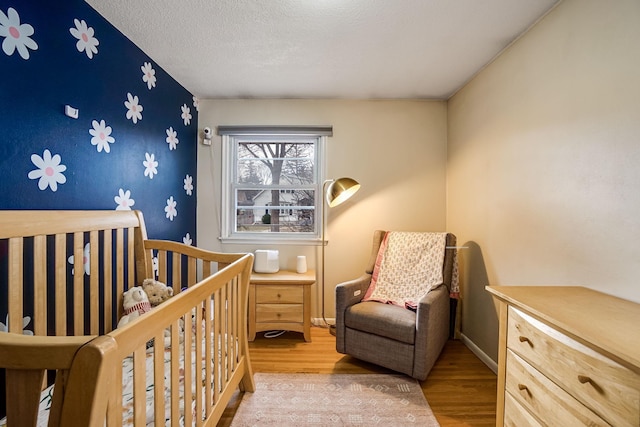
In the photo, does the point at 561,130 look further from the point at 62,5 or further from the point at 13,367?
the point at 62,5

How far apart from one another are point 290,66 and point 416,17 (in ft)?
3.00

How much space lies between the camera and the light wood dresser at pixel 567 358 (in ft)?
2.43

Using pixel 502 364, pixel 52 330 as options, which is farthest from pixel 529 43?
pixel 52 330

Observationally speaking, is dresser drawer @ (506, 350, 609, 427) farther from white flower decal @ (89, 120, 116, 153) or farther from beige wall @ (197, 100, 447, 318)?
white flower decal @ (89, 120, 116, 153)

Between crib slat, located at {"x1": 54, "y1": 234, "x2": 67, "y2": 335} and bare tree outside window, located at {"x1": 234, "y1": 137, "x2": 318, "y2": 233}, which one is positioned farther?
bare tree outside window, located at {"x1": 234, "y1": 137, "x2": 318, "y2": 233}

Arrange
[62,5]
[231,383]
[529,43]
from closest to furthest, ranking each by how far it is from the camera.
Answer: [62,5]
[231,383]
[529,43]

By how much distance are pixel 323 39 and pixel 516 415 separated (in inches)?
81.9

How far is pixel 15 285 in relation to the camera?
42.1 inches

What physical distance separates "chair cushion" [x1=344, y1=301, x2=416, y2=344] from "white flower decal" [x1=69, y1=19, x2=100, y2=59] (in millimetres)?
2152

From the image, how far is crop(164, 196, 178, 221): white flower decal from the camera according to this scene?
2246 mm

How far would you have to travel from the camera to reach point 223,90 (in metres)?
2.52

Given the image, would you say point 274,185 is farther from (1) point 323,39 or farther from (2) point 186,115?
(1) point 323,39

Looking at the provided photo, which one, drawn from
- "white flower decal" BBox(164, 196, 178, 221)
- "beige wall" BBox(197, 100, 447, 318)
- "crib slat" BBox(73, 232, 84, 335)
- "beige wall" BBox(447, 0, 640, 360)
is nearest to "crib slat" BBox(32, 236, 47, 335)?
"crib slat" BBox(73, 232, 84, 335)

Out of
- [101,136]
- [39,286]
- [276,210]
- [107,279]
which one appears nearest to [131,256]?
[107,279]
